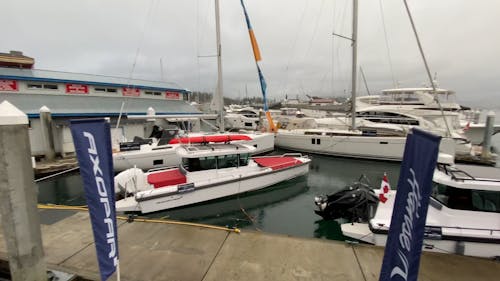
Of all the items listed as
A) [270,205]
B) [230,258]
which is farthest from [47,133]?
[230,258]

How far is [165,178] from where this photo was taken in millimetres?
8641

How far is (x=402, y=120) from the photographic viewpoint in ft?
64.7

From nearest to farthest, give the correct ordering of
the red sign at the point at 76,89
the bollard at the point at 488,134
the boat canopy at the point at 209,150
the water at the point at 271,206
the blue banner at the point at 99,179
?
the blue banner at the point at 99,179
the water at the point at 271,206
the boat canopy at the point at 209,150
the bollard at the point at 488,134
the red sign at the point at 76,89

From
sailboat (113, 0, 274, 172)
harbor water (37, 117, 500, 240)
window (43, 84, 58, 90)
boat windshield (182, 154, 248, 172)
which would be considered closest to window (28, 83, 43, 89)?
window (43, 84, 58, 90)

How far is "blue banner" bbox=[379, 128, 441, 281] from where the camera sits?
1.87m

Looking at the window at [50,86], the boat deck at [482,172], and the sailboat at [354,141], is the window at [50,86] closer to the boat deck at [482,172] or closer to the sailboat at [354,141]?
the sailboat at [354,141]

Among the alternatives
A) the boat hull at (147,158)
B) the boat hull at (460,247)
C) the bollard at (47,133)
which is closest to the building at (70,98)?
the bollard at (47,133)

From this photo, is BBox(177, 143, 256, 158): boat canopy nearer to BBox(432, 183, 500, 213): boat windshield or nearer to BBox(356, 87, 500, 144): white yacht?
BBox(432, 183, 500, 213): boat windshield

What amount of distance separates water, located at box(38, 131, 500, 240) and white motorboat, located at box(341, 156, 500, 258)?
2608mm

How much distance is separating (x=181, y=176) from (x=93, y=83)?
15.2 m

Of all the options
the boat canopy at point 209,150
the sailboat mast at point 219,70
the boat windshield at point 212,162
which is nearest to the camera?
the boat canopy at point 209,150

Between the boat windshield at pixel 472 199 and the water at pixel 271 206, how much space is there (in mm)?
3110

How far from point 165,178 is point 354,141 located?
1356cm

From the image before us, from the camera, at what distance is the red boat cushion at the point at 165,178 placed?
27.2ft
